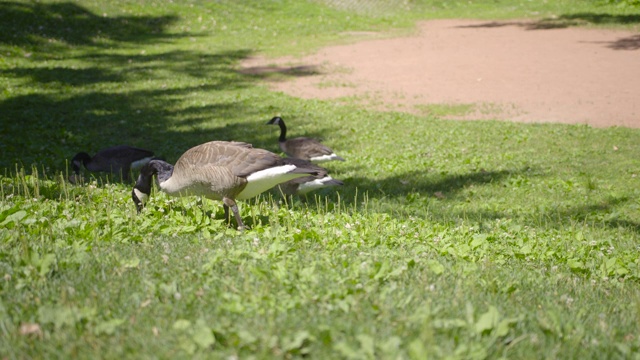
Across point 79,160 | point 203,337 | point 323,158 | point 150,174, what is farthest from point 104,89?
point 203,337

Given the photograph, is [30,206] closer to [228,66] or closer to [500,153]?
[500,153]

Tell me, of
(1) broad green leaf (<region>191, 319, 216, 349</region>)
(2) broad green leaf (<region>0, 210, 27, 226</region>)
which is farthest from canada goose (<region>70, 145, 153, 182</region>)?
(1) broad green leaf (<region>191, 319, 216, 349</region>)

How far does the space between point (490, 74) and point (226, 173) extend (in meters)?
17.1

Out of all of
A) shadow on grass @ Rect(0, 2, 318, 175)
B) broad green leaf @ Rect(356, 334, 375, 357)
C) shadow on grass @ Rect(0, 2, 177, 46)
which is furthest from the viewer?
shadow on grass @ Rect(0, 2, 177, 46)

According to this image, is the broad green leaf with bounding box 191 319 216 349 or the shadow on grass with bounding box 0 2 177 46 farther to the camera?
the shadow on grass with bounding box 0 2 177 46

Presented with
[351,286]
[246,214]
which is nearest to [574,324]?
[351,286]

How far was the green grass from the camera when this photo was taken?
381cm

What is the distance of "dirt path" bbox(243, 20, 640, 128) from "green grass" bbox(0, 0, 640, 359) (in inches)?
57.5

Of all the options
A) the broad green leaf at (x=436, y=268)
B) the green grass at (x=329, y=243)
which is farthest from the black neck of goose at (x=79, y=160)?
the broad green leaf at (x=436, y=268)

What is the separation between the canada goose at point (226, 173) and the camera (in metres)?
7.46

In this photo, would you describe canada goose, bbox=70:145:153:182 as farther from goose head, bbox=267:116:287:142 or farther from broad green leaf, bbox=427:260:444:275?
broad green leaf, bbox=427:260:444:275

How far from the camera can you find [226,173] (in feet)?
24.4

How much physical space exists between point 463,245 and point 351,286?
2.59 metres

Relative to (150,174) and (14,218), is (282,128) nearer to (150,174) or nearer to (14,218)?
(150,174)
